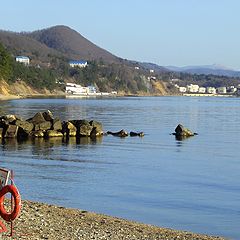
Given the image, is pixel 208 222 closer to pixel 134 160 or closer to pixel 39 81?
pixel 134 160

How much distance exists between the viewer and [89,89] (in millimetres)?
186000

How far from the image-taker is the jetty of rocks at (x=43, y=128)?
39.4 m

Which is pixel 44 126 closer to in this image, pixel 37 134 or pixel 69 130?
pixel 37 134

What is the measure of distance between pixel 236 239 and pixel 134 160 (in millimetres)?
15248

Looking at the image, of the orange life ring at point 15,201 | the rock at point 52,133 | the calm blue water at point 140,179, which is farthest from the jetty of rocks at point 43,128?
the orange life ring at point 15,201

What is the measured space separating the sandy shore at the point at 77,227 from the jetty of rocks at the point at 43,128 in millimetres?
25028

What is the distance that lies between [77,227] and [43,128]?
29.2 m

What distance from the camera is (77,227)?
12.1 meters

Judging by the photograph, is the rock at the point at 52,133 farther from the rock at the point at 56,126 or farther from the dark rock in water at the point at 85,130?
the dark rock in water at the point at 85,130

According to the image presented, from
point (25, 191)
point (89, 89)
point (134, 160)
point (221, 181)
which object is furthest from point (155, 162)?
point (89, 89)

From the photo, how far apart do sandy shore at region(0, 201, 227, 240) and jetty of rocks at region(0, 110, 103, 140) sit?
25.0 m

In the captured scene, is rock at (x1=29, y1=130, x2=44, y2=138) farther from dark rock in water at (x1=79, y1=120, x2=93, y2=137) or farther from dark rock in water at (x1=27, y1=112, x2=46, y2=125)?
dark rock in water at (x1=79, y1=120, x2=93, y2=137)

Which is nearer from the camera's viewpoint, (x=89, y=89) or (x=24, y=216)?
(x=24, y=216)

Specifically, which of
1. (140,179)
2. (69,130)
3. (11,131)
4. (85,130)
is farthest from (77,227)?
(85,130)
